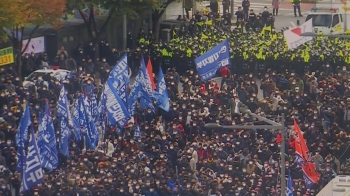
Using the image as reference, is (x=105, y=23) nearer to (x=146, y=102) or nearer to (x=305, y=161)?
(x=146, y=102)

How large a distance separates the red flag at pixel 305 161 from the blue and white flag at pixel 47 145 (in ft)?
23.2

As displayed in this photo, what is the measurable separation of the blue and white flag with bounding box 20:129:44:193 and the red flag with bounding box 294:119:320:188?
7441mm

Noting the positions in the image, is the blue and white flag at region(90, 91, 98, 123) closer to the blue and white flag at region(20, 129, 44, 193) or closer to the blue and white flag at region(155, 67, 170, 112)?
the blue and white flag at region(155, 67, 170, 112)

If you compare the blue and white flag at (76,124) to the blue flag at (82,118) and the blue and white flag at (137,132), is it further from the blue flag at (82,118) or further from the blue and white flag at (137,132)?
the blue and white flag at (137,132)

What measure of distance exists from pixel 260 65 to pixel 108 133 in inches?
487

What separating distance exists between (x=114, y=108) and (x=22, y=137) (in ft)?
14.1

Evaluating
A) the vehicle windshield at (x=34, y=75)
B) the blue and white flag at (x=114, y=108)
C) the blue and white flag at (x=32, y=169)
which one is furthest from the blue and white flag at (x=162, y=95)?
the blue and white flag at (x=32, y=169)

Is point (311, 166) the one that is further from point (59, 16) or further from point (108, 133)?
point (59, 16)

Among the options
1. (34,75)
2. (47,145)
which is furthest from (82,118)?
(34,75)

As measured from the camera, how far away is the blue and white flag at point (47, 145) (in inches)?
1786

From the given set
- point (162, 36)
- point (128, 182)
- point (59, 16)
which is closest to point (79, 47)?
point (59, 16)

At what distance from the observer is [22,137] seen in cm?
4491

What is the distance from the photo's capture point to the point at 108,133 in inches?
1923


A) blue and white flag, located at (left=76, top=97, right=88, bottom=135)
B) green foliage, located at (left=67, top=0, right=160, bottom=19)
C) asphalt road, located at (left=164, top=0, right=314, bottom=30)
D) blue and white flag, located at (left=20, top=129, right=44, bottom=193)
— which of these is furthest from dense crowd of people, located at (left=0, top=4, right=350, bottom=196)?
asphalt road, located at (left=164, top=0, right=314, bottom=30)
